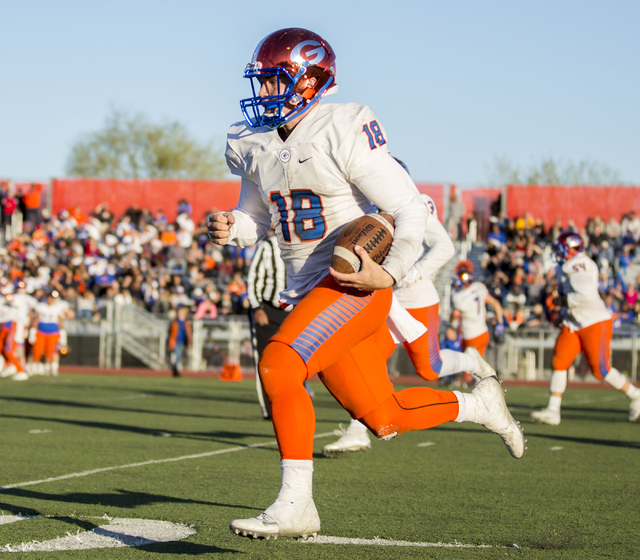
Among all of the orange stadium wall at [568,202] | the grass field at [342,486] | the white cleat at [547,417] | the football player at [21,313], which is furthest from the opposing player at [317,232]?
the orange stadium wall at [568,202]

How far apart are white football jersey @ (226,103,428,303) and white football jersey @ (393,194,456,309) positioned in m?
2.14

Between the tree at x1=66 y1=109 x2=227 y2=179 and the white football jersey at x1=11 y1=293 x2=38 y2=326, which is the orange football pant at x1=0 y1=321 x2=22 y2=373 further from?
the tree at x1=66 y1=109 x2=227 y2=179

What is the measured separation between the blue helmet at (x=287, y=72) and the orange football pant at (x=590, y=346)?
559cm

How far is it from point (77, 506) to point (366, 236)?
1.98m

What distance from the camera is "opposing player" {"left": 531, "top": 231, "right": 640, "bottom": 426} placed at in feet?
27.2

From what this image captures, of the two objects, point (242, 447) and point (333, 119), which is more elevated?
point (333, 119)

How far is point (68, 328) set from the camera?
1883 centimetres

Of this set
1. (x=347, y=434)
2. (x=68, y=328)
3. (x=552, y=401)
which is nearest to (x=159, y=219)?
(x=68, y=328)

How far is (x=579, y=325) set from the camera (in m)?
8.38

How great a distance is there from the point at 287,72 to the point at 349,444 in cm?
320

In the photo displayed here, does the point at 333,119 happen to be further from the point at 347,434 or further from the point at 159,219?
the point at 159,219

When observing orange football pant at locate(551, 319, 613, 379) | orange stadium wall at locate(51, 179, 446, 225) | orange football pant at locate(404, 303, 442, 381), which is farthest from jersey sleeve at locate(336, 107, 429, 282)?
orange stadium wall at locate(51, 179, 446, 225)

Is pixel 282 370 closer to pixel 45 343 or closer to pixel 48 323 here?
pixel 48 323

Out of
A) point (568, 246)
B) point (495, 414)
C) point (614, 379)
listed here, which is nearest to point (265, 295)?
point (568, 246)
